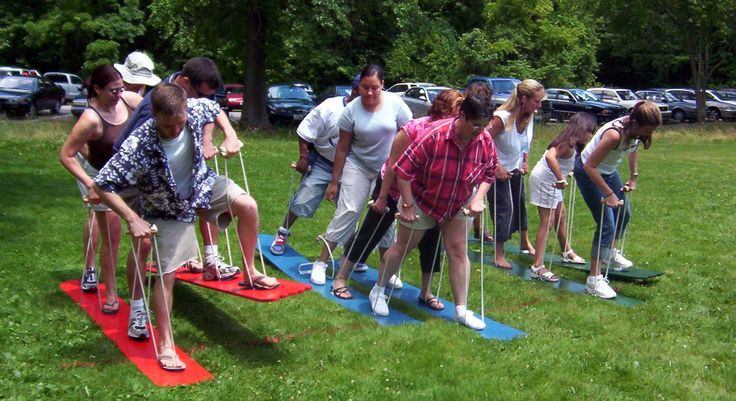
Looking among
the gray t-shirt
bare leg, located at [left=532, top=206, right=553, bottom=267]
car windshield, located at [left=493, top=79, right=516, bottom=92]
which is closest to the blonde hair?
bare leg, located at [left=532, top=206, right=553, bottom=267]

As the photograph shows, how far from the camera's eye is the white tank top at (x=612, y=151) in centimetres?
672

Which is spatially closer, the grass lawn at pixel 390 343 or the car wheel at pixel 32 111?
the grass lawn at pixel 390 343

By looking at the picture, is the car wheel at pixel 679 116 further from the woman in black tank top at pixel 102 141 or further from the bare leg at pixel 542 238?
the woman in black tank top at pixel 102 141

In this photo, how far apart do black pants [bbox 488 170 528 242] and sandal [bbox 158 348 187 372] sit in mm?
3607

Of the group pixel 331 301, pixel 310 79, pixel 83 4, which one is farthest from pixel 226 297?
pixel 83 4

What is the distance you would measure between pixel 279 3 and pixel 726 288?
1752 centimetres

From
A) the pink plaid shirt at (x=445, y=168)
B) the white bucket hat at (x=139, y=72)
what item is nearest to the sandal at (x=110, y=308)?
the white bucket hat at (x=139, y=72)

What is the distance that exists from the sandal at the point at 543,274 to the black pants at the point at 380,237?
1289 mm

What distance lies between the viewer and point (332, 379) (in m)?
4.74

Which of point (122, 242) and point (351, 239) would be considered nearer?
point (351, 239)

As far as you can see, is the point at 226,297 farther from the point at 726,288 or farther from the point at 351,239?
the point at 726,288

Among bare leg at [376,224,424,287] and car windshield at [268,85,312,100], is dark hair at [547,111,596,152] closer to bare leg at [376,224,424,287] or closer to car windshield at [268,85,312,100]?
bare leg at [376,224,424,287]

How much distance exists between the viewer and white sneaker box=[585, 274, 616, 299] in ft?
22.4

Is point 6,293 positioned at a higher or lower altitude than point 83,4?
lower
